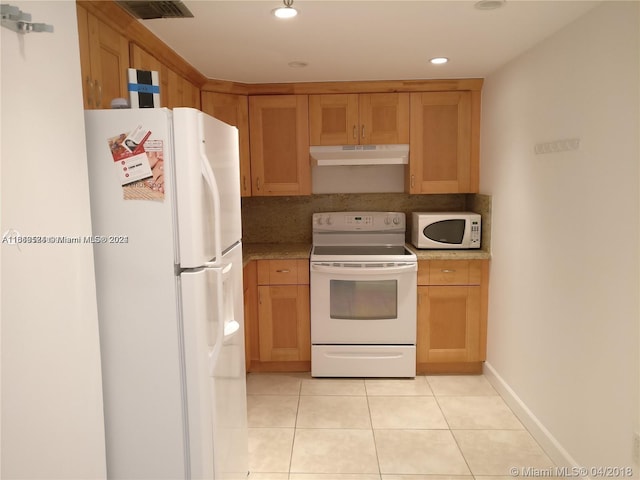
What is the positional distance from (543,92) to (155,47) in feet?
6.80

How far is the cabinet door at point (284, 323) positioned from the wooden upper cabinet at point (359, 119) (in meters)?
1.21

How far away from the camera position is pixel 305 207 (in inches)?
163

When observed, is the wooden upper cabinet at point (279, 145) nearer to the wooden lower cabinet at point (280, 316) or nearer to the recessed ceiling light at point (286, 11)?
the wooden lower cabinet at point (280, 316)

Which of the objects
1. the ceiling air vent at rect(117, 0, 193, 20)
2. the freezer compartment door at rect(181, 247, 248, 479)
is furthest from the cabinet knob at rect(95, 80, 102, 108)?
the freezer compartment door at rect(181, 247, 248, 479)

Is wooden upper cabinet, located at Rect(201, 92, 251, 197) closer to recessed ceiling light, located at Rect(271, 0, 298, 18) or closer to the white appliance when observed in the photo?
the white appliance

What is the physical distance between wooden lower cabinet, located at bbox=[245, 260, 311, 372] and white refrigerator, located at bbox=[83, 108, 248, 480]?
176cm

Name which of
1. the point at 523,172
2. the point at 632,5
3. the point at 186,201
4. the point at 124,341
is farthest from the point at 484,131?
the point at 124,341

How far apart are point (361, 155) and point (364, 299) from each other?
3.55 feet

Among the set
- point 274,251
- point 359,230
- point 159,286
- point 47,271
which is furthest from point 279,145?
Answer: point 47,271

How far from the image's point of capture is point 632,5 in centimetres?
179

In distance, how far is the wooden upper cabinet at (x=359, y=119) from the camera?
12.0 feet

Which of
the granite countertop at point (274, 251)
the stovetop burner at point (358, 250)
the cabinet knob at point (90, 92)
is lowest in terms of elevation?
the stovetop burner at point (358, 250)

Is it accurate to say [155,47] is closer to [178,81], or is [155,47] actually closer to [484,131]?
[178,81]
